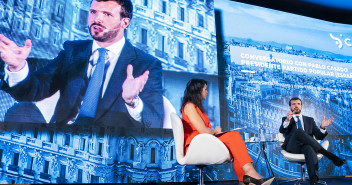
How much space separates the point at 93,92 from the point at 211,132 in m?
1.73

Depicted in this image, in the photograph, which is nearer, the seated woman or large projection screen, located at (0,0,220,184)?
the seated woman

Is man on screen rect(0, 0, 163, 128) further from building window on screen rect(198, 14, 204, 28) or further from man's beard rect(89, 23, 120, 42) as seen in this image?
building window on screen rect(198, 14, 204, 28)

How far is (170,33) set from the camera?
12.7ft

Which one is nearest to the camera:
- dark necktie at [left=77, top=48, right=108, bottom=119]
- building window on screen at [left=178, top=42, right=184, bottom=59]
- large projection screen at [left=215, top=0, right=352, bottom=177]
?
dark necktie at [left=77, top=48, right=108, bottom=119]

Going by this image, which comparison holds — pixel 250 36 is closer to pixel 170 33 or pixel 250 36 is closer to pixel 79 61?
pixel 170 33

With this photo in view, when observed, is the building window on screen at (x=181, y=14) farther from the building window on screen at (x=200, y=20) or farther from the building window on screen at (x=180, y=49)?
the building window on screen at (x=180, y=49)

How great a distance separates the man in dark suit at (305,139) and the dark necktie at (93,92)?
221 cm

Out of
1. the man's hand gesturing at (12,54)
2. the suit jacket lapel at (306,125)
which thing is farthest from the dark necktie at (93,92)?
the suit jacket lapel at (306,125)

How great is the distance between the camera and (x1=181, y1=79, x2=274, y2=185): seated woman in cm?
193

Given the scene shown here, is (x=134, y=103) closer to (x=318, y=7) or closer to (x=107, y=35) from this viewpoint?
(x=107, y=35)

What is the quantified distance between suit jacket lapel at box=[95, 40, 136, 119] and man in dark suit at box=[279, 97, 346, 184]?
2.00 metres

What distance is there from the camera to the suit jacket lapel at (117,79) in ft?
10.8

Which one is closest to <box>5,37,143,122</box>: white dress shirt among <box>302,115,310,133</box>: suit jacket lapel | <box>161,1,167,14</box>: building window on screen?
<box>161,1,167,14</box>: building window on screen

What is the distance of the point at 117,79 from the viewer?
341 cm
